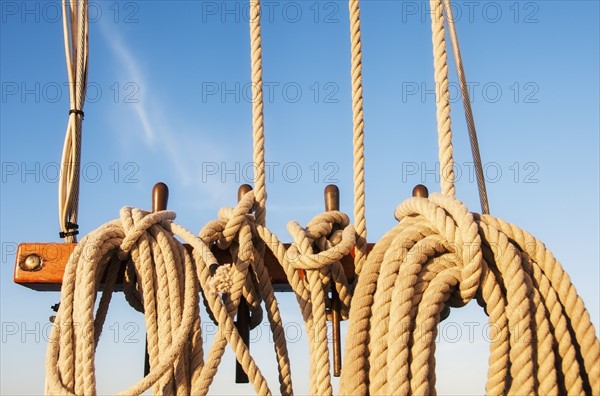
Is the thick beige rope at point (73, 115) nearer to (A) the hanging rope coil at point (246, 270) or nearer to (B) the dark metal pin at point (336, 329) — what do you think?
(A) the hanging rope coil at point (246, 270)

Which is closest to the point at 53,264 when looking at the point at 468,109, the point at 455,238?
the point at 455,238

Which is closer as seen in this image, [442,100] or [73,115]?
[442,100]

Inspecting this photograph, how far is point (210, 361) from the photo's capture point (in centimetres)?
149

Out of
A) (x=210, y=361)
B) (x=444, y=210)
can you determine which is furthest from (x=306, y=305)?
(x=444, y=210)

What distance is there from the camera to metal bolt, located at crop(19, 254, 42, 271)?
5.46 feet

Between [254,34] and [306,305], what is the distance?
791mm

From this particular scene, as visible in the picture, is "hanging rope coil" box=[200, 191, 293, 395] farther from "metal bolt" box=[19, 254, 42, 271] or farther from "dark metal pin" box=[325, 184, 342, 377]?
"metal bolt" box=[19, 254, 42, 271]

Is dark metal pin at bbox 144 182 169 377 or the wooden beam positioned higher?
dark metal pin at bbox 144 182 169 377

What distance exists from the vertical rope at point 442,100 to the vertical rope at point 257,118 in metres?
0.49

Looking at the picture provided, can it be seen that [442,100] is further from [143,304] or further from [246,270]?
[143,304]

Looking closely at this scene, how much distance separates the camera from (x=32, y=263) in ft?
5.46

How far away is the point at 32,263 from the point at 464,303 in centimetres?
113

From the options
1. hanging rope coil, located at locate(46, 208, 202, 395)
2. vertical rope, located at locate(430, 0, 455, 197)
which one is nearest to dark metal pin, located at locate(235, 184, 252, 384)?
hanging rope coil, located at locate(46, 208, 202, 395)

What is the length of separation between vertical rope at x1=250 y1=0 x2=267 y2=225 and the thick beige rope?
59 cm
